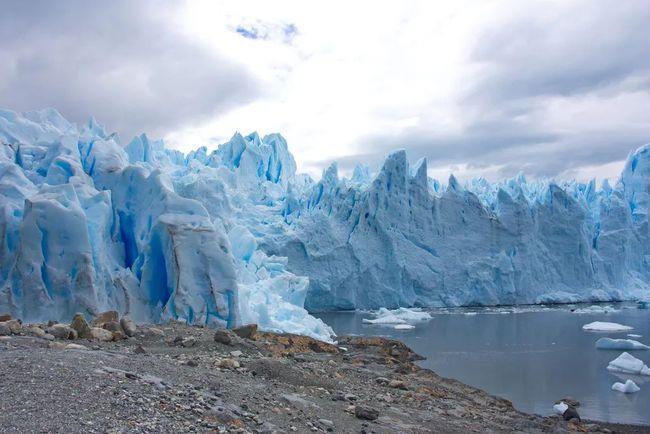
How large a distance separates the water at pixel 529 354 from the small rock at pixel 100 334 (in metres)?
5.57

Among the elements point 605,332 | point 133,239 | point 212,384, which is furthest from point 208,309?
point 605,332

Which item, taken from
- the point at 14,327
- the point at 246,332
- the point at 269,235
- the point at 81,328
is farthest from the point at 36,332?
the point at 269,235

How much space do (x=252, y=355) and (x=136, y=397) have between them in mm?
2793

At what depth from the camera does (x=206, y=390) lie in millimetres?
4137

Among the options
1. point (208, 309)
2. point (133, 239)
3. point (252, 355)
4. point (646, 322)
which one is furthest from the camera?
point (646, 322)

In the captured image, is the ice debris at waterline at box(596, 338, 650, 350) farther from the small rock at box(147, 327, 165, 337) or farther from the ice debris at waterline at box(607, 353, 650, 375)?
the small rock at box(147, 327, 165, 337)

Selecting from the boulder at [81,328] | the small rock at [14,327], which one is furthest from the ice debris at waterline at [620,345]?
the small rock at [14,327]

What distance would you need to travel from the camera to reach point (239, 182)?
1001 inches

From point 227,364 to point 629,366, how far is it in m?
9.13

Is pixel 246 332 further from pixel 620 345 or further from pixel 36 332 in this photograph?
pixel 620 345

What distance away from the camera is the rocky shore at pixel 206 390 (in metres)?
3.25

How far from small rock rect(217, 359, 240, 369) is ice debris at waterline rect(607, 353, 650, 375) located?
9014 millimetres

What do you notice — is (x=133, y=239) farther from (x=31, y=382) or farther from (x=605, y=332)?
→ (x=605, y=332)

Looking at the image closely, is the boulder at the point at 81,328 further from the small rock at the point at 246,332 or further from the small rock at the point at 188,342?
the small rock at the point at 246,332
